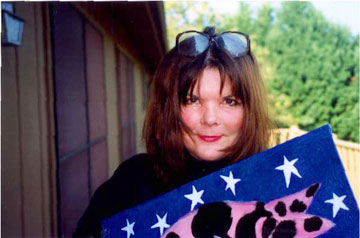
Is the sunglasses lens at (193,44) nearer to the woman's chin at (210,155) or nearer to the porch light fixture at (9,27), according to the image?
the woman's chin at (210,155)

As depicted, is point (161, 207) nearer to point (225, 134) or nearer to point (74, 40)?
point (225, 134)

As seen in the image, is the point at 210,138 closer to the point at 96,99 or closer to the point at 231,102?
the point at 231,102

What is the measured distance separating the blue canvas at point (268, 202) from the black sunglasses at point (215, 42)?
1.47ft

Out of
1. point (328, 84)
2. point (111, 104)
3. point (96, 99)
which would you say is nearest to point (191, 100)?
point (328, 84)

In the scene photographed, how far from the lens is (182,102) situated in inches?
52.3

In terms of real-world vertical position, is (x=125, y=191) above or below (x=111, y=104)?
below

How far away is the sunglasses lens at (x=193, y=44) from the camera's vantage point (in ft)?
4.33

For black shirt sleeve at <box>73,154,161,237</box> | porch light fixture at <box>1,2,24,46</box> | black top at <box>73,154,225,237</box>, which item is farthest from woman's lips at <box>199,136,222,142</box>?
porch light fixture at <box>1,2,24,46</box>

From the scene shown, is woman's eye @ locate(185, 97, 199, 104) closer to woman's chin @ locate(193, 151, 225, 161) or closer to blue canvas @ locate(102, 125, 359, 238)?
woman's chin @ locate(193, 151, 225, 161)

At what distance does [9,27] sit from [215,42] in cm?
86

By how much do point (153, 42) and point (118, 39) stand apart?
1493mm

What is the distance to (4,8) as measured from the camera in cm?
140

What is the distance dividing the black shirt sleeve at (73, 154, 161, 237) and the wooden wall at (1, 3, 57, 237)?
0.47m

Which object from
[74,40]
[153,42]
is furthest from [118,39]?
[74,40]
